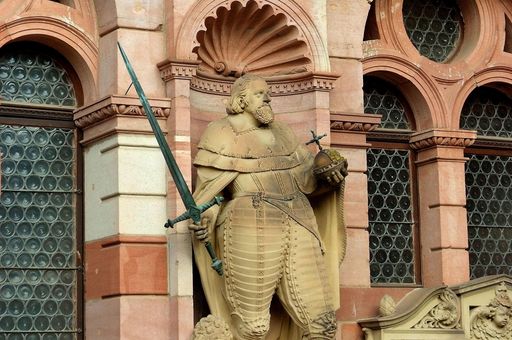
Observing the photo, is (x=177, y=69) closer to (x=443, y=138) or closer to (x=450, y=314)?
(x=443, y=138)

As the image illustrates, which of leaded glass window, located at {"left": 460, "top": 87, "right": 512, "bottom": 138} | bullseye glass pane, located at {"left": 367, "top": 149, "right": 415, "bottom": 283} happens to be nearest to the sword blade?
bullseye glass pane, located at {"left": 367, "top": 149, "right": 415, "bottom": 283}

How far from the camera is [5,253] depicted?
14508 millimetres

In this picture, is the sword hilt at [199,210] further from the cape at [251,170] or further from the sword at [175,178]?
the cape at [251,170]

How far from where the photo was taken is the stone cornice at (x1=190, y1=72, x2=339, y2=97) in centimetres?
1517

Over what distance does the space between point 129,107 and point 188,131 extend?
0.58 meters

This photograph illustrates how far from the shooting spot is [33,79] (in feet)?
48.8

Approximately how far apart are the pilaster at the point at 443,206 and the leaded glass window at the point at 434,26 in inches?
40.8

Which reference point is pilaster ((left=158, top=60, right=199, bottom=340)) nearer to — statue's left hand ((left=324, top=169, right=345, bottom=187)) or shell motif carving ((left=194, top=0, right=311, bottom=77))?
shell motif carving ((left=194, top=0, right=311, bottom=77))

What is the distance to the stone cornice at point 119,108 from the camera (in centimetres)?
1427

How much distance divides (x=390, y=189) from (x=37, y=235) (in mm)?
3998

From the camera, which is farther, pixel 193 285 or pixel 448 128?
pixel 448 128

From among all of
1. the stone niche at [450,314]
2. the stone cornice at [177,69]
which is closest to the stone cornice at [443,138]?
the stone niche at [450,314]

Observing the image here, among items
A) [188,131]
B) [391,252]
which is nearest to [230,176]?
[188,131]

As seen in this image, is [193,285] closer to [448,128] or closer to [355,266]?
[355,266]
